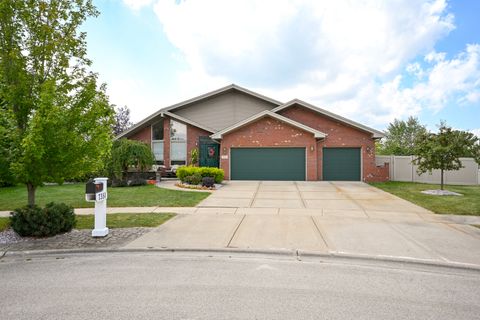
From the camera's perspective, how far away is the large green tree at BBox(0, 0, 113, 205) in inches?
229

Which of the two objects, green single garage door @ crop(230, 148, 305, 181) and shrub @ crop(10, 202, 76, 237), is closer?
shrub @ crop(10, 202, 76, 237)

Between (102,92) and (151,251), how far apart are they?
12.6 ft

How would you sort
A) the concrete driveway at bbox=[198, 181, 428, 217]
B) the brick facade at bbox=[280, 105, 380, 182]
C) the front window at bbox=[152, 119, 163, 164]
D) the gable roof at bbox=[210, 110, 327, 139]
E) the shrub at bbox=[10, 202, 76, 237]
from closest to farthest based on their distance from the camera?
the shrub at bbox=[10, 202, 76, 237] < the concrete driveway at bbox=[198, 181, 428, 217] < the gable roof at bbox=[210, 110, 327, 139] < the brick facade at bbox=[280, 105, 380, 182] < the front window at bbox=[152, 119, 163, 164]

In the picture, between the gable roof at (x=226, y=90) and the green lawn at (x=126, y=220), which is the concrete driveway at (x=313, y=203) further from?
the gable roof at (x=226, y=90)

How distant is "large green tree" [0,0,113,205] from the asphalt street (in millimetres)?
1953

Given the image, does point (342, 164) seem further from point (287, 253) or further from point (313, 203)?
point (287, 253)

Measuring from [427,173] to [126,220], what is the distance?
63.8 feet

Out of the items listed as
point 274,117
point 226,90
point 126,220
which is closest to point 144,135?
point 226,90

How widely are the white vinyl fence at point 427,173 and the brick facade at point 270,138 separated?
5456 mm

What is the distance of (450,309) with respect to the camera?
332 cm

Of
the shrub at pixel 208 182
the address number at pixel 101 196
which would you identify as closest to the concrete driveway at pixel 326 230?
the address number at pixel 101 196

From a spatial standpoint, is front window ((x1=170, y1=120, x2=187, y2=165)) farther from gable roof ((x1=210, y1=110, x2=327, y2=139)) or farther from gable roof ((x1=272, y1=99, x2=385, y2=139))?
gable roof ((x1=272, y1=99, x2=385, y2=139))

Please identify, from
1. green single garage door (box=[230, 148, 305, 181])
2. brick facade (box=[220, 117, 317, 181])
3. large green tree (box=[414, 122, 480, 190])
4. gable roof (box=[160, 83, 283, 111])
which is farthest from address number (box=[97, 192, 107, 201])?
gable roof (box=[160, 83, 283, 111])

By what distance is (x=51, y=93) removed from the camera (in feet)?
18.9
